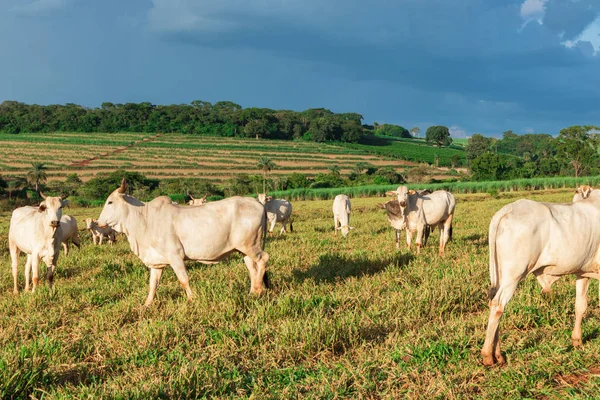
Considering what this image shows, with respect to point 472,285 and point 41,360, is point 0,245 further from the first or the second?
point 472,285

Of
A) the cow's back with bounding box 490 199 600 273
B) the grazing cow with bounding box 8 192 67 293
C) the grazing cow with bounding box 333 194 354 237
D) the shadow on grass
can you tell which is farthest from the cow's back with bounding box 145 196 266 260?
the grazing cow with bounding box 333 194 354 237

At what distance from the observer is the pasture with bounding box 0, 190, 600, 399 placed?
4.54 metres

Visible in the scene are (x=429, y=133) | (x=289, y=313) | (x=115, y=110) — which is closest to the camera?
(x=289, y=313)

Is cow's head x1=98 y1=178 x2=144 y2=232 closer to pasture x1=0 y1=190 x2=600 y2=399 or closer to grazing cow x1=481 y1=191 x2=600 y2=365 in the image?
pasture x1=0 y1=190 x2=600 y2=399

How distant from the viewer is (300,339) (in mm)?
5637

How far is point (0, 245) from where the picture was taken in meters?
17.7

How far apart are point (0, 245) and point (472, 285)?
1657 centimetres

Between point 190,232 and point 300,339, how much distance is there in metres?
3.25

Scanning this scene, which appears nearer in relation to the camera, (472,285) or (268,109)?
(472,285)

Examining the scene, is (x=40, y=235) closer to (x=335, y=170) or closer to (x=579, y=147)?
(x=335, y=170)

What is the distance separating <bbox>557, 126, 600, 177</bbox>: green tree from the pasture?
89693mm

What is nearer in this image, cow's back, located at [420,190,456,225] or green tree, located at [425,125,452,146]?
cow's back, located at [420,190,456,225]

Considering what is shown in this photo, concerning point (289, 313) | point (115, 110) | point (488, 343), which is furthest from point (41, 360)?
point (115, 110)

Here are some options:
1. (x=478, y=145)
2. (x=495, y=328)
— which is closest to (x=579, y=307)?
(x=495, y=328)
